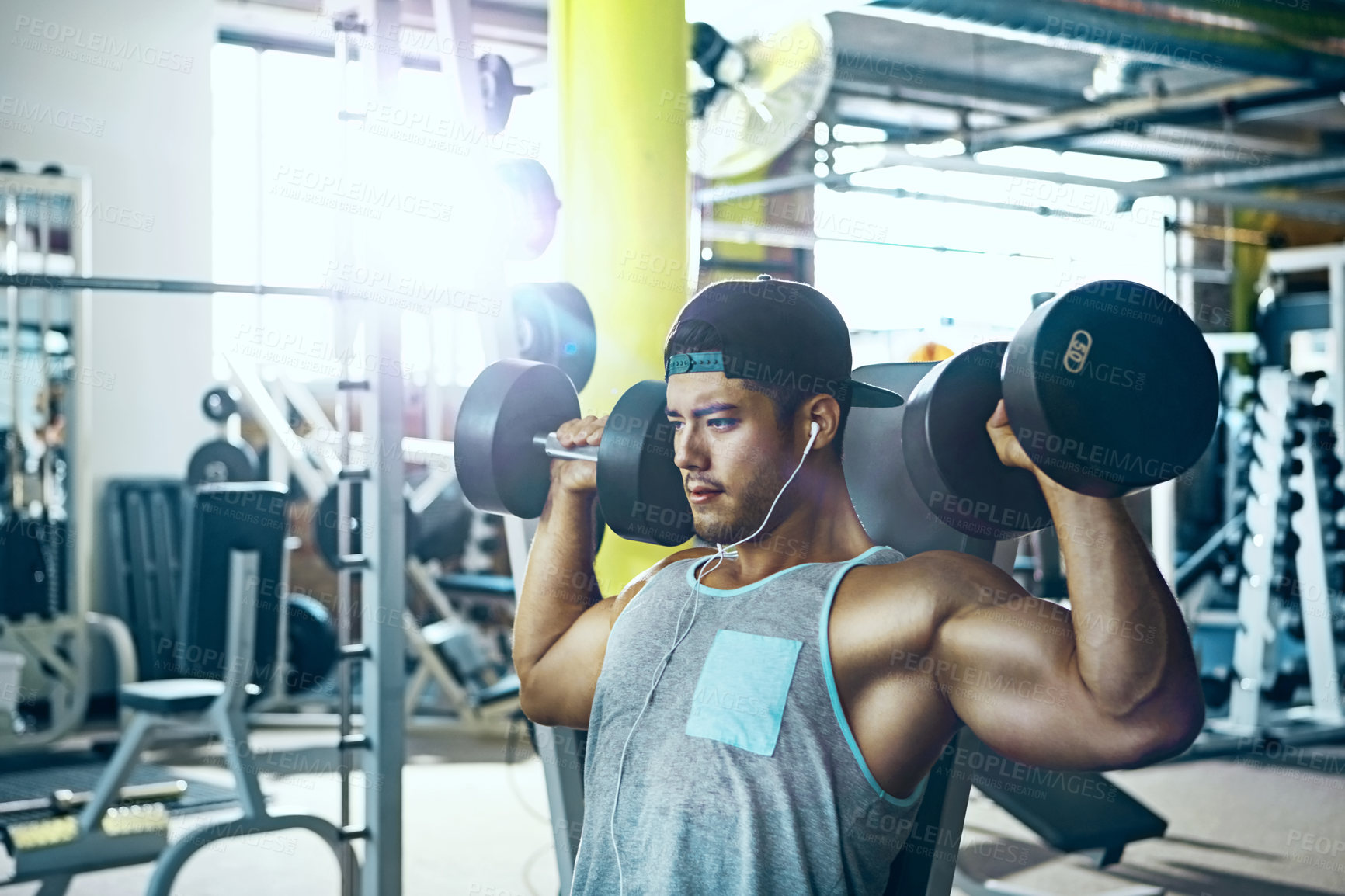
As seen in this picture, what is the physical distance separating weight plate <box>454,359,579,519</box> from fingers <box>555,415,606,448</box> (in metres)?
0.05

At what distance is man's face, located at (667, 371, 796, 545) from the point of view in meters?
1.28

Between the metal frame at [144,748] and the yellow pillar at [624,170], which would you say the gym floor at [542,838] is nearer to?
the metal frame at [144,748]

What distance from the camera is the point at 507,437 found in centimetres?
160

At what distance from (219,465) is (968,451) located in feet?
13.3

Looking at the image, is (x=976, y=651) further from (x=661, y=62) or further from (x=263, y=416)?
(x=263, y=416)

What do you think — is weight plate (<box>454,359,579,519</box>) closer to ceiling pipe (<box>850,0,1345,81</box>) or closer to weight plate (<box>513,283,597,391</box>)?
weight plate (<box>513,283,597,391</box>)

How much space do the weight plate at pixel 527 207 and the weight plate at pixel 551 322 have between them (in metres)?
0.07

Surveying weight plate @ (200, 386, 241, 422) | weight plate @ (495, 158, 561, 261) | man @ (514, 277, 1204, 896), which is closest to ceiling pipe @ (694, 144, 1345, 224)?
weight plate @ (200, 386, 241, 422)

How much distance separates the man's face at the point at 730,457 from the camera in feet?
4.18
